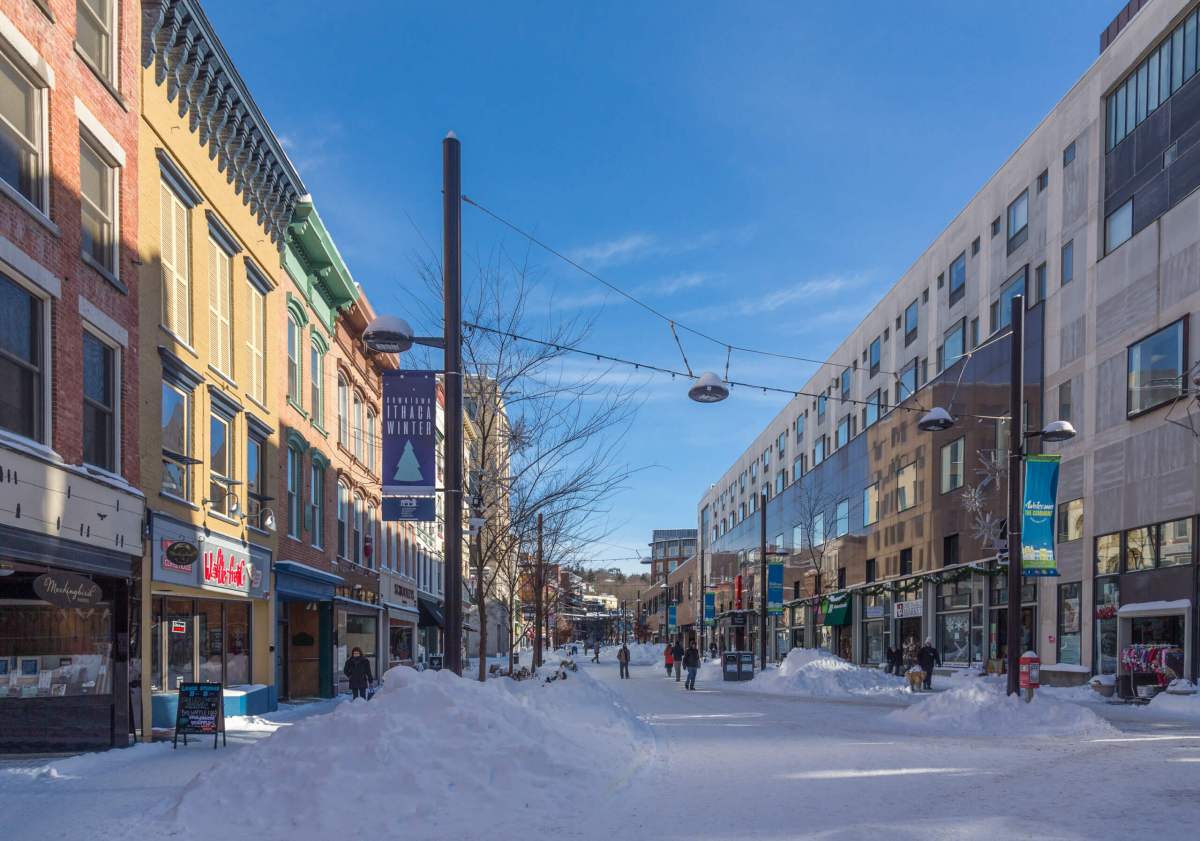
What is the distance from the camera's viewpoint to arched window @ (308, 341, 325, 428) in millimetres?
27234

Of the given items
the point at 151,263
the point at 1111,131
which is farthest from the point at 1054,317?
the point at 151,263

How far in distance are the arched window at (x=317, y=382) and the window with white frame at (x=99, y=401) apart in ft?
36.0

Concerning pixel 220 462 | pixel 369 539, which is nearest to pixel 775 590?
pixel 369 539

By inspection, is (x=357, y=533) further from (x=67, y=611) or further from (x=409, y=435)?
(x=409, y=435)

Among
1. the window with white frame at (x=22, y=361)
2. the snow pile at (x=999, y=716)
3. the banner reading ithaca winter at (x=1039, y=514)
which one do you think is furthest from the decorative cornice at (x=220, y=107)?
the banner reading ithaca winter at (x=1039, y=514)

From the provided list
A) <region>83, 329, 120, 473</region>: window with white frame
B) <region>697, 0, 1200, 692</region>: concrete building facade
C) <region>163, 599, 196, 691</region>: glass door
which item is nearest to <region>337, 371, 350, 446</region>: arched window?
<region>163, 599, 196, 691</region>: glass door

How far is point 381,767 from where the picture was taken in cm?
913

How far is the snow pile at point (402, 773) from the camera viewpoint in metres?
8.48

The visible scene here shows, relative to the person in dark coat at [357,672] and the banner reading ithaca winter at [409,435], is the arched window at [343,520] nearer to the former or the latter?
the person in dark coat at [357,672]

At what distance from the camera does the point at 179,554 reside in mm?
16875

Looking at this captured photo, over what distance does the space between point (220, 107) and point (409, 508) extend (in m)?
10.9

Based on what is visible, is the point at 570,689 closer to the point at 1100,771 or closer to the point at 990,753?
the point at 990,753

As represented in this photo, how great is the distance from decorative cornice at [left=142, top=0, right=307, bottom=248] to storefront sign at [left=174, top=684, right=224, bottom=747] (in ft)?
33.0

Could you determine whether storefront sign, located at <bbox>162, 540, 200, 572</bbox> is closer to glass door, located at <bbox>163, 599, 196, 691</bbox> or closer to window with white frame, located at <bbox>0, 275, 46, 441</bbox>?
glass door, located at <bbox>163, 599, 196, 691</bbox>
